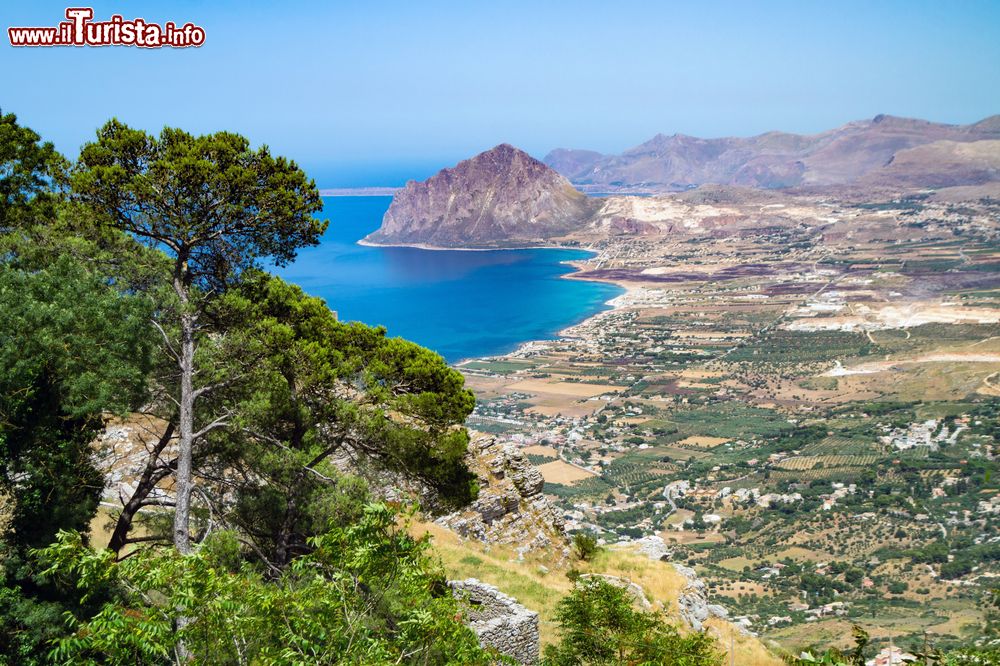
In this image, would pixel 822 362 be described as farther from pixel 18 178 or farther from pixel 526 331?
pixel 18 178

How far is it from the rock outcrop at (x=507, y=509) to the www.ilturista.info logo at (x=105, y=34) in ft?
41.4

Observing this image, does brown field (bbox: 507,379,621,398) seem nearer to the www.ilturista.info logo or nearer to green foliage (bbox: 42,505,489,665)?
the www.ilturista.info logo

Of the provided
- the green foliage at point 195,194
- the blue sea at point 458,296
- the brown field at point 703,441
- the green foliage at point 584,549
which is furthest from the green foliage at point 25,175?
the blue sea at point 458,296

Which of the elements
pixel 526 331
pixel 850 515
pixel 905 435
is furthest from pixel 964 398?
pixel 526 331

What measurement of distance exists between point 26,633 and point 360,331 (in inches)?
314

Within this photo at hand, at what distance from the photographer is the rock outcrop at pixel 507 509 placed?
18094 mm

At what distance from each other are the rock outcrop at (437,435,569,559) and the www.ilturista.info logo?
12.6m

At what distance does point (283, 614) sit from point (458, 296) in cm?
14264

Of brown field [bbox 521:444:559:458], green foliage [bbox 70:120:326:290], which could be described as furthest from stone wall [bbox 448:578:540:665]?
brown field [bbox 521:444:559:458]

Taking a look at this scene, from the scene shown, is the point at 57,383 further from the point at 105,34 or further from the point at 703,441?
the point at 703,441

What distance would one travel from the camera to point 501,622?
1176cm

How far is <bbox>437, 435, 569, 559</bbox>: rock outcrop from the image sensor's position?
18094 millimetres

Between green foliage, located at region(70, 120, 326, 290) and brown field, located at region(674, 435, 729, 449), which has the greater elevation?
green foliage, located at region(70, 120, 326, 290)

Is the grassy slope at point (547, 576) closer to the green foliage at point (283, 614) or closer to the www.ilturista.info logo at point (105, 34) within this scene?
the green foliage at point (283, 614)
